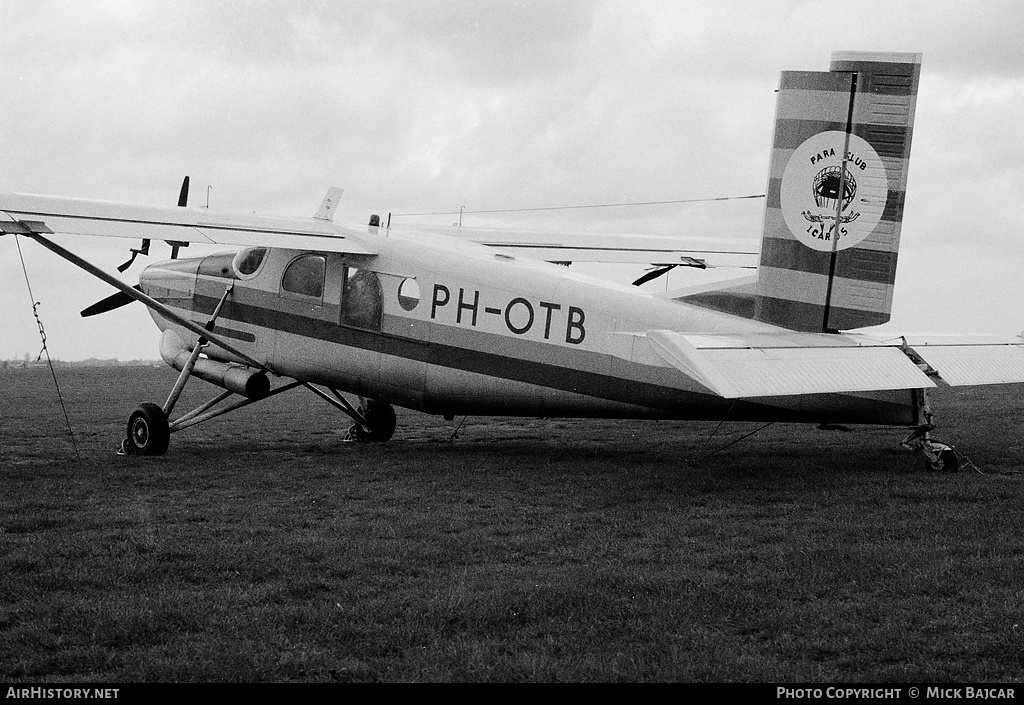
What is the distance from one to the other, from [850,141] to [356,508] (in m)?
5.70

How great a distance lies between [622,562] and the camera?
681 cm

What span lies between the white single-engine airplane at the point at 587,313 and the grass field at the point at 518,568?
0.88 meters

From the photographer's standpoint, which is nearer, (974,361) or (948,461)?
(948,461)

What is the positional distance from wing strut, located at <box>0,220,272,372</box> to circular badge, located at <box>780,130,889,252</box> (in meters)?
7.15

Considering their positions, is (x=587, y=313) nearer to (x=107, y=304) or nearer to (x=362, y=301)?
(x=362, y=301)

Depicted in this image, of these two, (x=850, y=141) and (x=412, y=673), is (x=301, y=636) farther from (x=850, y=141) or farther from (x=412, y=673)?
(x=850, y=141)

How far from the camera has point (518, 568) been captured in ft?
22.0

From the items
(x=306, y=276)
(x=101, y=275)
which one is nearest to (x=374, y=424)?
(x=306, y=276)

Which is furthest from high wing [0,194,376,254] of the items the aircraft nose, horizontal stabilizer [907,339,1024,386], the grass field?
horizontal stabilizer [907,339,1024,386]

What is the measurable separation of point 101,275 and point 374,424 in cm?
426

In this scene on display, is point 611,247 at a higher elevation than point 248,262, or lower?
higher

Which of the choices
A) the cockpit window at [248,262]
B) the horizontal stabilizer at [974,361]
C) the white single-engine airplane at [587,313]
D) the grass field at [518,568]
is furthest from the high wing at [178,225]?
the horizontal stabilizer at [974,361]

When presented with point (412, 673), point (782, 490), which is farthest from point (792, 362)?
point (412, 673)

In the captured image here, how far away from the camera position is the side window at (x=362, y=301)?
12.4 m
